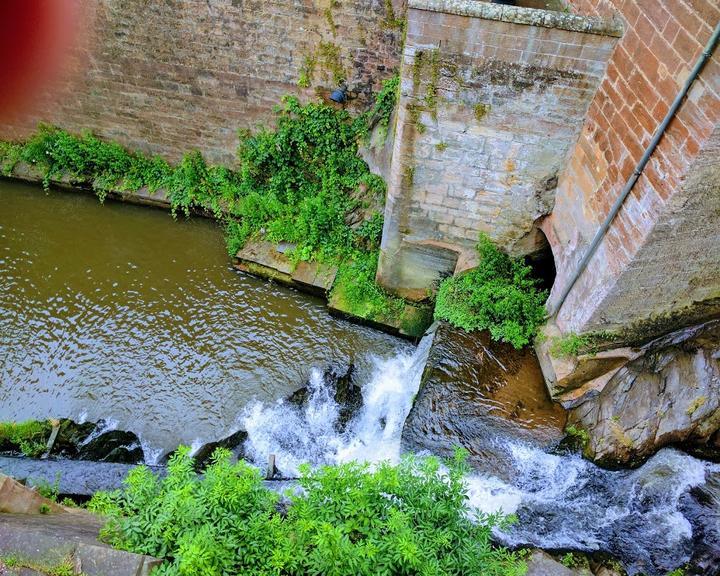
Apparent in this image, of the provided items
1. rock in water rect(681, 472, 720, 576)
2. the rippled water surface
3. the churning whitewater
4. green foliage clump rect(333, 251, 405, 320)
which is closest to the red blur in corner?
the rippled water surface

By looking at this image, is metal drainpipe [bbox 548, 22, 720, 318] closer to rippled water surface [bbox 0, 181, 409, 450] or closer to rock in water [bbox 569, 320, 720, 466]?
rock in water [bbox 569, 320, 720, 466]

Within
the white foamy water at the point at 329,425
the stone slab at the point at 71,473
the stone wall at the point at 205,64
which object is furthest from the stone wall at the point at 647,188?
the stone slab at the point at 71,473

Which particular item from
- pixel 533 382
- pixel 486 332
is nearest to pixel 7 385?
pixel 486 332

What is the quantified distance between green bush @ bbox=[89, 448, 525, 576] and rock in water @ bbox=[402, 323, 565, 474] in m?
1.64

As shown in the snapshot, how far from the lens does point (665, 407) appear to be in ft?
19.1

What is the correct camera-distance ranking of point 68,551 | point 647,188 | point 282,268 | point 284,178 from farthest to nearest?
point 284,178, point 282,268, point 647,188, point 68,551

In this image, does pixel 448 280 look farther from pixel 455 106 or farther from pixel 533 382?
pixel 455 106

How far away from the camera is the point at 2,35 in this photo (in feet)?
28.2

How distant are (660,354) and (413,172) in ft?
11.3

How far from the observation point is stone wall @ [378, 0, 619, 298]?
503 centimetres

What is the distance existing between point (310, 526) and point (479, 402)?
9.80ft

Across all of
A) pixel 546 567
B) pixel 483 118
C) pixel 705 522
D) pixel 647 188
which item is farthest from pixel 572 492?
pixel 483 118

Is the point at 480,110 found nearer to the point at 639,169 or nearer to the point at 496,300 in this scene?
the point at 639,169

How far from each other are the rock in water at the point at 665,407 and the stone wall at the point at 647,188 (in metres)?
0.34
